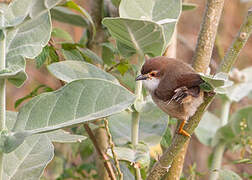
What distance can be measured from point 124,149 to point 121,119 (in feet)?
0.68

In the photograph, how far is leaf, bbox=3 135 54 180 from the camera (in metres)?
0.94

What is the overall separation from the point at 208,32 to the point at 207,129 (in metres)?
0.49

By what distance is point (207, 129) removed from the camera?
157 centimetres

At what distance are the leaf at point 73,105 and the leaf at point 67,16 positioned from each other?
61 cm

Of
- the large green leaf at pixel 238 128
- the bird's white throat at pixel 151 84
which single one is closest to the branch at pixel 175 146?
the large green leaf at pixel 238 128

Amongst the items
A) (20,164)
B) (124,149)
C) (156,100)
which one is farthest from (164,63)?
(20,164)

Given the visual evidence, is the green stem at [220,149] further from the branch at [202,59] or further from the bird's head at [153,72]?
the branch at [202,59]

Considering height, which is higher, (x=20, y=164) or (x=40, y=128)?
(x=40, y=128)

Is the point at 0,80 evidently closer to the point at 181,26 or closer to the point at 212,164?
the point at 212,164

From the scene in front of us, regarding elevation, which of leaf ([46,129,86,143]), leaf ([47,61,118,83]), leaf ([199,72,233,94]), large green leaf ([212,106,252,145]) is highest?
leaf ([199,72,233,94])

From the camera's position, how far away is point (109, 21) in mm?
979

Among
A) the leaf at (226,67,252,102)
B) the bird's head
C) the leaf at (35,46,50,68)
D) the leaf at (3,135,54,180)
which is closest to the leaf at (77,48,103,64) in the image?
→ the leaf at (35,46,50,68)

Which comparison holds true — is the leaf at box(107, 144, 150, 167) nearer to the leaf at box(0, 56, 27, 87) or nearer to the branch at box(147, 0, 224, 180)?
the branch at box(147, 0, 224, 180)

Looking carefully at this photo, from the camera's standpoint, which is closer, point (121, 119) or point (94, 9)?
point (121, 119)
